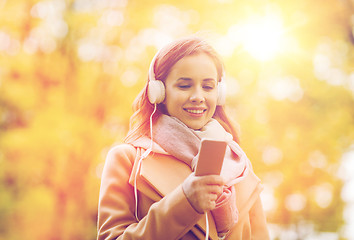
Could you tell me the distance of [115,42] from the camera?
7.15 metres

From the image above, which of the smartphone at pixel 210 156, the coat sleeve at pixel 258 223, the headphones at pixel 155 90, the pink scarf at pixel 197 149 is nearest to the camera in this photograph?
the smartphone at pixel 210 156

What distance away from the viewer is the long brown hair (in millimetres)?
1703

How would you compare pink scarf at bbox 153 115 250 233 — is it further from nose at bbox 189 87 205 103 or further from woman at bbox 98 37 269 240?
nose at bbox 189 87 205 103

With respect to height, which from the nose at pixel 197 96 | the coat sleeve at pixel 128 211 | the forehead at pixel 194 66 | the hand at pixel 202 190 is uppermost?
the forehead at pixel 194 66

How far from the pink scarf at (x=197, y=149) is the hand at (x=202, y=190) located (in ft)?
0.52

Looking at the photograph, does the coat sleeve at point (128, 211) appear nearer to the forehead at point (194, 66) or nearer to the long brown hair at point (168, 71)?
the long brown hair at point (168, 71)

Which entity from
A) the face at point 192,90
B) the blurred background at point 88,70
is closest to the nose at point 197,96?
the face at point 192,90

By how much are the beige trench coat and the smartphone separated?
134 millimetres

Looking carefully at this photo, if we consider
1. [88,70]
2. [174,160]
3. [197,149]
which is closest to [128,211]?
[174,160]

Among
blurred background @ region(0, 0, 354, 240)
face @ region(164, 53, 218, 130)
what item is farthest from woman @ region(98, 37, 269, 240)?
blurred background @ region(0, 0, 354, 240)

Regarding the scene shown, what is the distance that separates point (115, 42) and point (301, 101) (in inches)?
196

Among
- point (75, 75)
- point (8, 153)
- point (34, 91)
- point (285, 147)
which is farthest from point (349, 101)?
point (8, 153)

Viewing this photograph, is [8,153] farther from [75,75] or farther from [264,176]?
[264,176]

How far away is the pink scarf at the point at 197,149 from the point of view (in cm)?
157
